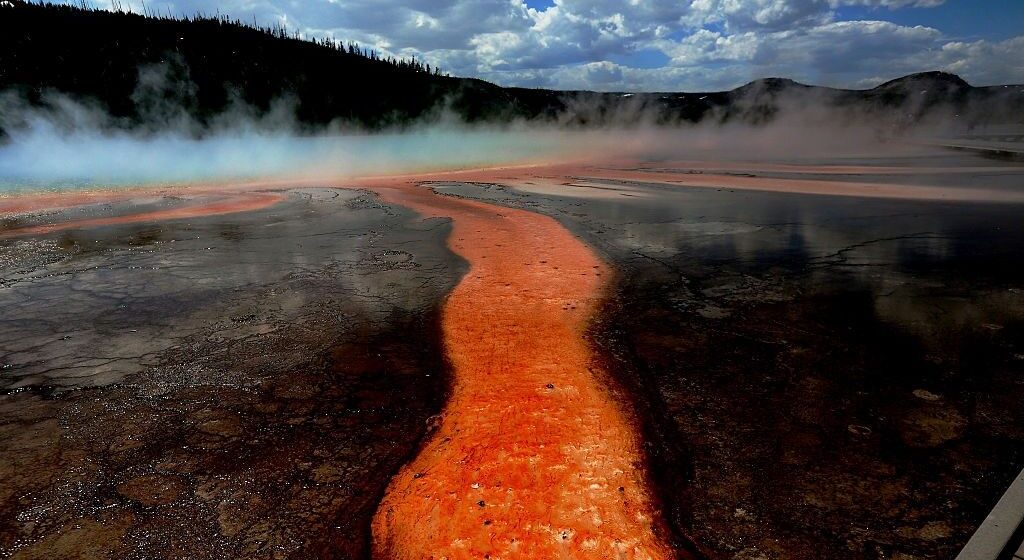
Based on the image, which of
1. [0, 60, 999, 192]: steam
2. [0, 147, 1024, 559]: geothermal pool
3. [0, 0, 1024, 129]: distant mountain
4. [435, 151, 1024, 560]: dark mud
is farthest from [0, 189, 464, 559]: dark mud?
[0, 0, 1024, 129]: distant mountain

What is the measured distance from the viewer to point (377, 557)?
180 centimetres

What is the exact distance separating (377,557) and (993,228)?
7.75m

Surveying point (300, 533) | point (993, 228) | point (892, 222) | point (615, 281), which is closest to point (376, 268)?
point (615, 281)

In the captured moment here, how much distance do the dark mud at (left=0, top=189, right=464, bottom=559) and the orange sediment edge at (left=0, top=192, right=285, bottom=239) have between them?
7.59 ft

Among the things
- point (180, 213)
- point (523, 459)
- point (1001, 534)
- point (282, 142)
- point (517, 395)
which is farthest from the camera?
point (282, 142)

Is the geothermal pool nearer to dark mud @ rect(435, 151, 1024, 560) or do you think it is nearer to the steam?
dark mud @ rect(435, 151, 1024, 560)

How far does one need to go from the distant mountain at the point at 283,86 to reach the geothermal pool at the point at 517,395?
32.0 m

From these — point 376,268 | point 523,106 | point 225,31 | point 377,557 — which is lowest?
point 377,557

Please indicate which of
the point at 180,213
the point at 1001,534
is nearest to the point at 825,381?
the point at 1001,534

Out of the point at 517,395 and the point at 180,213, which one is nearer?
the point at 517,395

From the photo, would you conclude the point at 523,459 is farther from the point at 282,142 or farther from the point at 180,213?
the point at 282,142

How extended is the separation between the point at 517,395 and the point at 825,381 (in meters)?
1.68

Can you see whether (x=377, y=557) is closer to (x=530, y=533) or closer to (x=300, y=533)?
(x=300, y=533)

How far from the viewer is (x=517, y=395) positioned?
2.81 m
